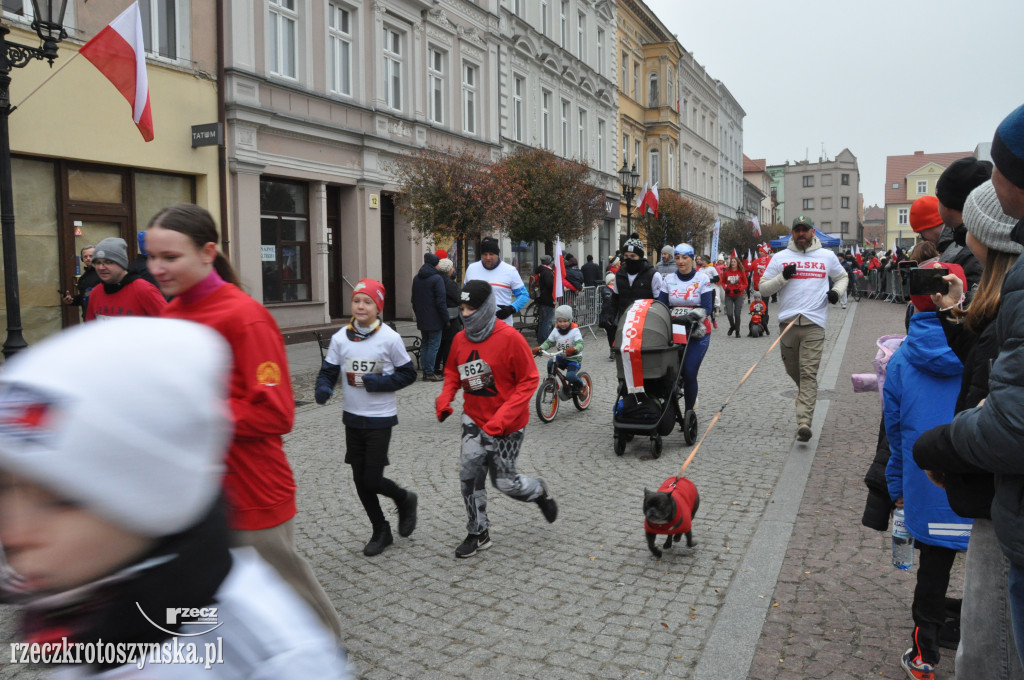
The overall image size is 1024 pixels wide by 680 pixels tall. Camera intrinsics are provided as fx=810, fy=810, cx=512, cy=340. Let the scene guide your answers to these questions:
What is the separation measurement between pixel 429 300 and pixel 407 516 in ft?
24.8

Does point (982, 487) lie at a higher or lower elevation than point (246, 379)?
lower

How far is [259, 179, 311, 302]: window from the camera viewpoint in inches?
688

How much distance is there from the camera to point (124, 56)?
1012 centimetres

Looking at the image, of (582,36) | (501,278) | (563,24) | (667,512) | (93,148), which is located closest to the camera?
(667,512)

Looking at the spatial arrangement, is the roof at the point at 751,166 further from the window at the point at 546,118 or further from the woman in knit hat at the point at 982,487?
the woman in knit hat at the point at 982,487

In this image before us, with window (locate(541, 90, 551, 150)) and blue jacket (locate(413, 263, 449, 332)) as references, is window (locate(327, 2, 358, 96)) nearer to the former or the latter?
blue jacket (locate(413, 263, 449, 332))

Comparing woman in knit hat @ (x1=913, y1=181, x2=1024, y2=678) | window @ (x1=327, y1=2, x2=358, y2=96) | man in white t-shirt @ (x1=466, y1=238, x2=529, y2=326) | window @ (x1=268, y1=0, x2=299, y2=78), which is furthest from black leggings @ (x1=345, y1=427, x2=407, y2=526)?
window @ (x1=327, y1=2, x2=358, y2=96)

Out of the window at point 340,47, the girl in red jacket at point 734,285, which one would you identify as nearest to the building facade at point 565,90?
the girl in red jacket at point 734,285

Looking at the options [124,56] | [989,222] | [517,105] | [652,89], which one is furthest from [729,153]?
[989,222]

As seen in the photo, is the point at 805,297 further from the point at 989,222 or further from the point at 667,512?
the point at 989,222

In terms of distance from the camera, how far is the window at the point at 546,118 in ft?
102

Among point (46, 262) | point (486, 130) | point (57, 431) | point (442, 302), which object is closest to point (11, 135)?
point (46, 262)

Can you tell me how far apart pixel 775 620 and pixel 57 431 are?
3.76m

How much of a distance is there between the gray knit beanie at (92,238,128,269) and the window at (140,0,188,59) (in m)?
10.5
